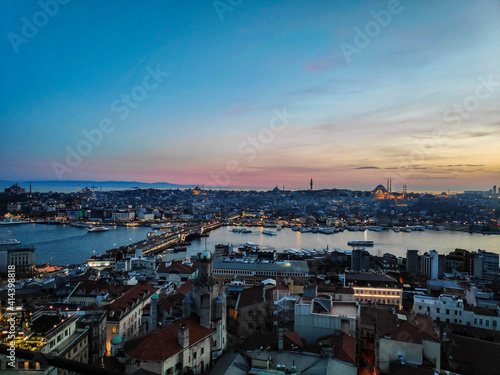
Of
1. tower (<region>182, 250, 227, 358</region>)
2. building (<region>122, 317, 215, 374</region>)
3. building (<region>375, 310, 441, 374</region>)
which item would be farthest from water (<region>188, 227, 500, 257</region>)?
building (<region>375, 310, 441, 374</region>)

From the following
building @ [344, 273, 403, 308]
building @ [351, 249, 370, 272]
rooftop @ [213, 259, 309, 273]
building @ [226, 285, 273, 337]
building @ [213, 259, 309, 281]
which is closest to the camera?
building @ [226, 285, 273, 337]

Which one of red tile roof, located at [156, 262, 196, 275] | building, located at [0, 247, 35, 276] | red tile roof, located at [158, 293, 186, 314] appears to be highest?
red tile roof, located at [158, 293, 186, 314]

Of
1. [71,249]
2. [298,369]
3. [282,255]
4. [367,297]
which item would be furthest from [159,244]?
[298,369]

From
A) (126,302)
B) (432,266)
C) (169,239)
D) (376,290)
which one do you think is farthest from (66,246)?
(432,266)

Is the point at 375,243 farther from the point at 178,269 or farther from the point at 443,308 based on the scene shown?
the point at 443,308

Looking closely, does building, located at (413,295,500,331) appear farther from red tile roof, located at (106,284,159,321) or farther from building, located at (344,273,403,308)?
red tile roof, located at (106,284,159,321)
